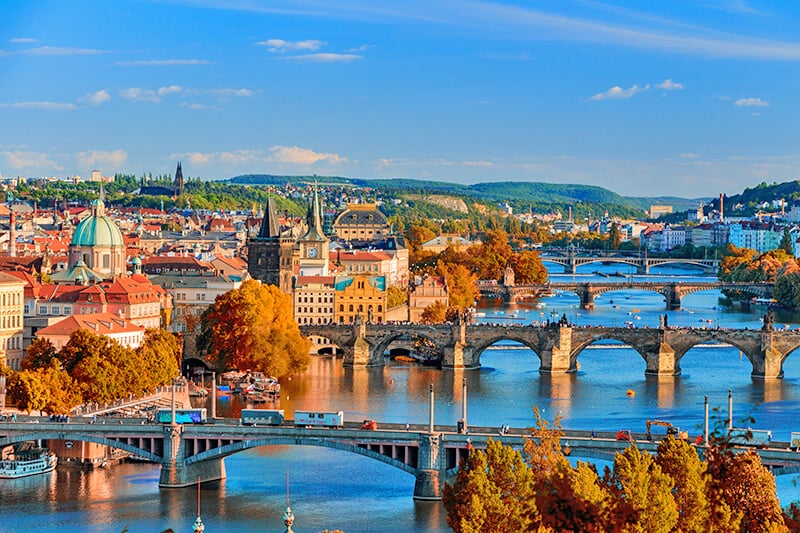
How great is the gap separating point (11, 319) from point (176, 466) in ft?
66.1

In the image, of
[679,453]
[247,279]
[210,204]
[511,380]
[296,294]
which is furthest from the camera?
[210,204]

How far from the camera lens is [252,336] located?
68.2 metres

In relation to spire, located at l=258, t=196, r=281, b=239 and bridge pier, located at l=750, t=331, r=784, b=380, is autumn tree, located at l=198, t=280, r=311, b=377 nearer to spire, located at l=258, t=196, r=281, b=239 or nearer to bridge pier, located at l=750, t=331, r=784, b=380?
spire, located at l=258, t=196, r=281, b=239

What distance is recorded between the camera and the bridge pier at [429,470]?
4359 cm

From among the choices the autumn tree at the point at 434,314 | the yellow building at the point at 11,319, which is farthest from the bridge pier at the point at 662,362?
the yellow building at the point at 11,319

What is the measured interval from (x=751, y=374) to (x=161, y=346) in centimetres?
2165

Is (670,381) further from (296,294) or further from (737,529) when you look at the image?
(737,529)

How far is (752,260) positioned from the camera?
138 meters

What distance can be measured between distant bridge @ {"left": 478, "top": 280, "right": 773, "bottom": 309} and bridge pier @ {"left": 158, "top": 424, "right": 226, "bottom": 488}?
64.0 metres

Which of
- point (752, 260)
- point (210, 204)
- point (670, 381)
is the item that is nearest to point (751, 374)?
point (670, 381)

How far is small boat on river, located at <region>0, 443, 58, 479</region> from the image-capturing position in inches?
1854

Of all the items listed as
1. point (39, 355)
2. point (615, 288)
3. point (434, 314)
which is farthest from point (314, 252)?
point (39, 355)

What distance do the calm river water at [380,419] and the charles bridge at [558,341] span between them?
2.66 ft

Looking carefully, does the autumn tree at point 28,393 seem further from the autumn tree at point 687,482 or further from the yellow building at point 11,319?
the autumn tree at point 687,482
